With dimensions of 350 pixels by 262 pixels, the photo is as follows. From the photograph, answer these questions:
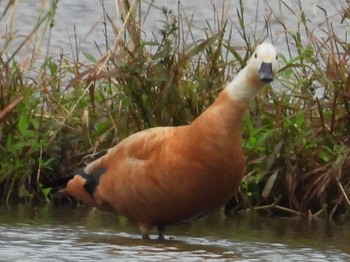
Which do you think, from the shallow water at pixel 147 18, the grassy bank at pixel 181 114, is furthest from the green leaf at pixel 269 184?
the shallow water at pixel 147 18

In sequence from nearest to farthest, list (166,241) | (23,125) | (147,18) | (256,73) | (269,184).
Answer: (256,73)
(166,241)
(269,184)
(23,125)
(147,18)

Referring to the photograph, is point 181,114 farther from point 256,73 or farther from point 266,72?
point 266,72

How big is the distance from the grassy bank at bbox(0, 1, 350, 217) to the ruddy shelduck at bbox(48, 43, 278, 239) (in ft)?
2.74

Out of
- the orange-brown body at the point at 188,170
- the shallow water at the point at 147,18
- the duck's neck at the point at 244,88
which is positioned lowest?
the orange-brown body at the point at 188,170

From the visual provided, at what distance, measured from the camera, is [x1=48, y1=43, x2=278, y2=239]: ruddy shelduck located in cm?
729

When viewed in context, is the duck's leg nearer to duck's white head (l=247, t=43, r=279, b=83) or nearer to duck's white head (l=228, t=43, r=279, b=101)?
duck's white head (l=228, t=43, r=279, b=101)

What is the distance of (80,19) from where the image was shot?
42.9ft

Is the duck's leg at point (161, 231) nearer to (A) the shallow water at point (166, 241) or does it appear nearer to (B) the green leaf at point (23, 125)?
(A) the shallow water at point (166, 241)

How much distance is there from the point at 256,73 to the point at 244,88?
11 centimetres

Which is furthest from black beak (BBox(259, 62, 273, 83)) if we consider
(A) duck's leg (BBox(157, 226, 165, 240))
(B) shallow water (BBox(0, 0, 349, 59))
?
(B) shallow water (BBox(0, 0, 349, 59))

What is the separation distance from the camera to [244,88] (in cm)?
743

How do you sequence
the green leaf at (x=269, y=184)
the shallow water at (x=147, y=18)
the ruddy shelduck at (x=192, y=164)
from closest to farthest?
the ruddy shelduck at (x=192, y=164), the green leaf at (x=269, y=184), the shallow water at (x=147, y=18)

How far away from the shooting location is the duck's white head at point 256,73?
7.25 metres

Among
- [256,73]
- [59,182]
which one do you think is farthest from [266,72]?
[59,182]
